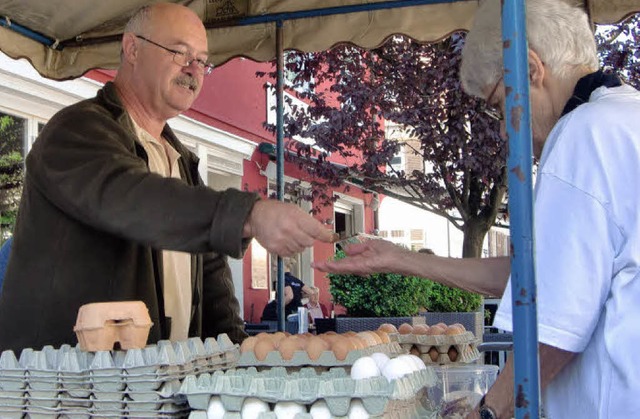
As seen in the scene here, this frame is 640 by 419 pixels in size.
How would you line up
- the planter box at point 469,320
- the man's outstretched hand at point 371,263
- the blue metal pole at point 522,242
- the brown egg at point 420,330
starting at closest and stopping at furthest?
the blue metal pole at point 522,242
the man's outstretched hand at point 371,263
the brown egg at point 420,330
the planter box at point 469,320

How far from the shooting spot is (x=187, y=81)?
9.78ft

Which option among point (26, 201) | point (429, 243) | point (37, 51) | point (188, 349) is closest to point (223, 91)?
point (37, 51)

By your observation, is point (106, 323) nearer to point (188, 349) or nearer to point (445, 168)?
point (188, 349)

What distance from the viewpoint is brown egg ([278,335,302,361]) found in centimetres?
222

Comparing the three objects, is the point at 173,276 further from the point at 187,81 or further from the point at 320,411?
the point at 320,411

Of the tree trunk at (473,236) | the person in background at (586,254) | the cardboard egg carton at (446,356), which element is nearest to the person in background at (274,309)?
the tree trunk at (473,236)

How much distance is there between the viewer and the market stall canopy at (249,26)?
3.94 meters

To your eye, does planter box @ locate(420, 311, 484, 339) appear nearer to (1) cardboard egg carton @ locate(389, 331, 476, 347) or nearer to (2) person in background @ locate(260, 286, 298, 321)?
(1) cardboard egg carton @ locate(389, 331, 476, 347)

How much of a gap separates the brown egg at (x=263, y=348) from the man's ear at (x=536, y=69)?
979mm

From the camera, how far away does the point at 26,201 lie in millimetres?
2643

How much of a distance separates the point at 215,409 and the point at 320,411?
0.73 ft

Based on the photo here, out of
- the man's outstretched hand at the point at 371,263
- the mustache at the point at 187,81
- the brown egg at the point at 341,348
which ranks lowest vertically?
the brown egg at the point at 341,348

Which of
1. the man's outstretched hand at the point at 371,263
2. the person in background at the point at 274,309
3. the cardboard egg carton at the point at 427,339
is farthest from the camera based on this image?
the person in background at the point at 274,309

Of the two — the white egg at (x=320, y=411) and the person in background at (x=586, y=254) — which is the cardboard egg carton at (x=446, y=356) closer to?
the person in background at (x=586, y=254)
